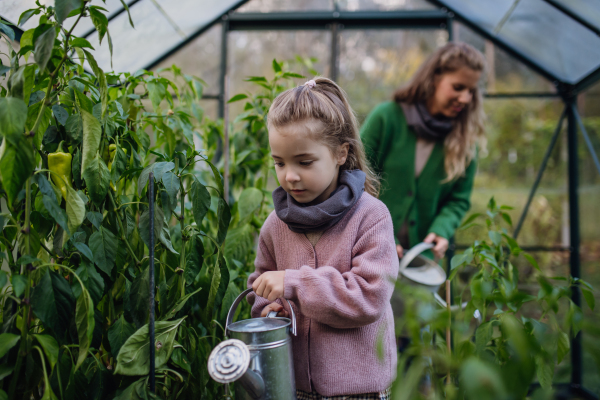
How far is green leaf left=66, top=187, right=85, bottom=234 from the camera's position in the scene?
66 centimetres

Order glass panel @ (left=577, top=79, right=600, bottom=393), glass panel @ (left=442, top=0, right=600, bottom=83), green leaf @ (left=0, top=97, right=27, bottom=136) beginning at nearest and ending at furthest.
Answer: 1. green leaf @ (left=0, top=97, right=27, bottom=136)
2. glass panel @ (left=442, top=0, right=600, bottom=83)
3. glass panel @ (left=577, top=79, right=600, bottom=393)

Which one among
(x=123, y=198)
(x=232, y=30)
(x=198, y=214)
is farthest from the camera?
(x=232, y=30)

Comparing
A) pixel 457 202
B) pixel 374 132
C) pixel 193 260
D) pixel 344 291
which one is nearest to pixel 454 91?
pixel 374 132

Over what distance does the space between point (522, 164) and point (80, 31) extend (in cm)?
243

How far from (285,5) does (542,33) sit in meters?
1.43

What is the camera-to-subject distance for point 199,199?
2.64ft

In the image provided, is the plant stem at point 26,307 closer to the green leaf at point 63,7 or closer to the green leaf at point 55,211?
the green leaf at point 55,211

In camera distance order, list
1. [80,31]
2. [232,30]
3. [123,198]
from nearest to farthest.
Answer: [123,198] < [80,31] < [232,30]

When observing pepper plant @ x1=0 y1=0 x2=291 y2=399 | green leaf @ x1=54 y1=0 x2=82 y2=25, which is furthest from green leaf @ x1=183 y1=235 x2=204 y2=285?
green leaf @ x1=54 y1=0 x2=82 y2=25

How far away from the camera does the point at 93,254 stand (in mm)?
734

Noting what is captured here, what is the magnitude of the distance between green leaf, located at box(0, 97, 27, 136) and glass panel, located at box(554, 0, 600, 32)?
6.98 feet

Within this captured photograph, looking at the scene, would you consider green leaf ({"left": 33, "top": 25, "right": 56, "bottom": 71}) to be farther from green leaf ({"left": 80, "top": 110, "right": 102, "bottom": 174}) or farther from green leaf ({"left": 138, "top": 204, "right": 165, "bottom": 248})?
green leaf ({"left": 138, "top": 204, "right": 165, "bottom": 248})

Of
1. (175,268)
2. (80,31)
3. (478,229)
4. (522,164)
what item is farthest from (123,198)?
(522,164)

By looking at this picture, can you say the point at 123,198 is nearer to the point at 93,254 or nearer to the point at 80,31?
the point at 93,254
